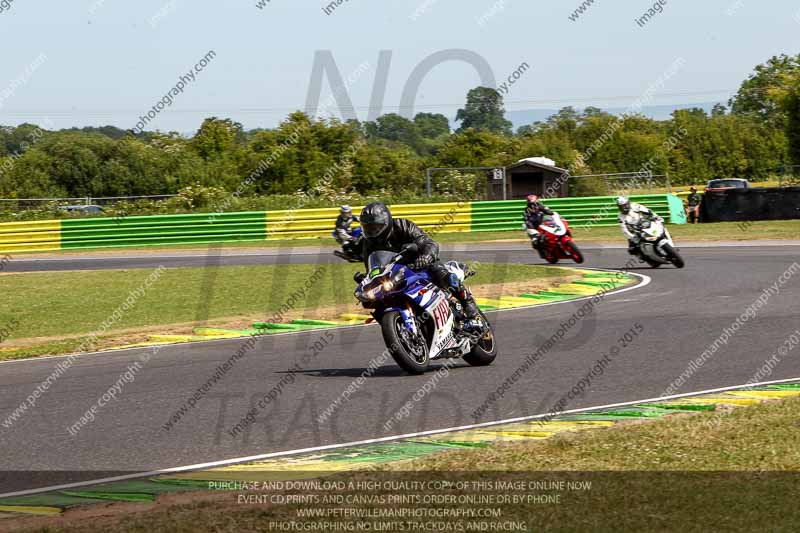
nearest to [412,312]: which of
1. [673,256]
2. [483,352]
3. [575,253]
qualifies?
[483,352]

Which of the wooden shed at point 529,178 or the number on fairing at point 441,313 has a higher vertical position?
the wooden shed at point 529,178

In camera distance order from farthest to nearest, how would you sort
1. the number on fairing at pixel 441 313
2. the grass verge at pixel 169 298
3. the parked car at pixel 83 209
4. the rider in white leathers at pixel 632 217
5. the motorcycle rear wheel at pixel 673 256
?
1. the parked car at pixel 83 209
2. the rider in white leathers at pixel 632 217
3. the motorcycle rear wheel at pixel 673 256
4. the grass verge at pixel 169 298
5. the number on fairing at pixel 441 313

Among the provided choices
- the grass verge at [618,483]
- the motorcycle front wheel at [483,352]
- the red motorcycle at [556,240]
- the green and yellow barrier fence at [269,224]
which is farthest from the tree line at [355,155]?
the grass verge at [618,483]

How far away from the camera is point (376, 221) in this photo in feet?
32.5

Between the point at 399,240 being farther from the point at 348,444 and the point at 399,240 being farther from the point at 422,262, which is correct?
the point at 348,444

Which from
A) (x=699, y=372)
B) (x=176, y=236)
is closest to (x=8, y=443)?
(x=699, y=372)

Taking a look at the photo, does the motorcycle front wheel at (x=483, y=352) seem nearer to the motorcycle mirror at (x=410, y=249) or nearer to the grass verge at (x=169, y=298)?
the motorcycle mirror at (x=410, y=249)

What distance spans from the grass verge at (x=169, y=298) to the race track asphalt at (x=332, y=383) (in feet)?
8.45

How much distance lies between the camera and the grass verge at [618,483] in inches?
203

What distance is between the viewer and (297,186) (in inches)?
2537

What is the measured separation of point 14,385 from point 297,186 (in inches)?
2118

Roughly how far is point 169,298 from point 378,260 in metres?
11.1

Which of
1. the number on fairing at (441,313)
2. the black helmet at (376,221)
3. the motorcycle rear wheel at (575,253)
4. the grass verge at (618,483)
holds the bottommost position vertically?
the motorcycle rear wheel at (575,253)

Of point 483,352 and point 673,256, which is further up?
point 483,352
